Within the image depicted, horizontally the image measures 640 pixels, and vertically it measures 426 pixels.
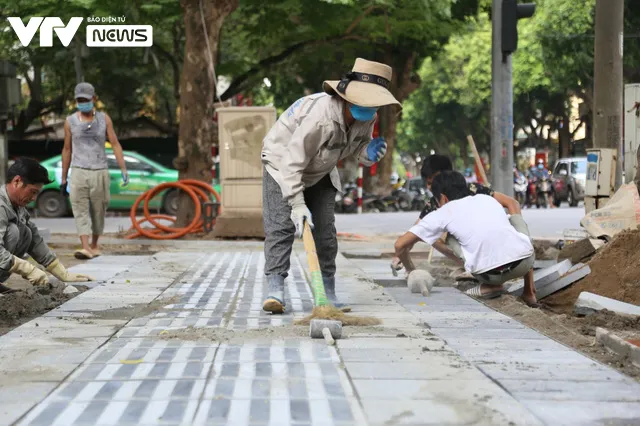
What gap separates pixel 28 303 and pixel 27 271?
243mm

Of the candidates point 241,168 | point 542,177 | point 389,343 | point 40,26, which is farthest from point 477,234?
point 542,177

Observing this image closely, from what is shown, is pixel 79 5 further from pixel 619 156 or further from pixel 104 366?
pixel 104 366

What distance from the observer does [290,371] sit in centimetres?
464

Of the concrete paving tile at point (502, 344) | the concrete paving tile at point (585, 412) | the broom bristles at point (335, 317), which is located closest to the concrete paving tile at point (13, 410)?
the concrete paving tile at point (585, 412)

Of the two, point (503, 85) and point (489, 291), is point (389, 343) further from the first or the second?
point (503, 85)

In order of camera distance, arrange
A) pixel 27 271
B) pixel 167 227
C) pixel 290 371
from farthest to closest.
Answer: pixel 167 227 → pixel 27 271 → pixel 290 371

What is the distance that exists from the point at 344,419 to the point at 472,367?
3.69 ft

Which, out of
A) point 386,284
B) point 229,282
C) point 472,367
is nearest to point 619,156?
point 386,284

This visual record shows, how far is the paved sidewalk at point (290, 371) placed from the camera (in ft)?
12.7

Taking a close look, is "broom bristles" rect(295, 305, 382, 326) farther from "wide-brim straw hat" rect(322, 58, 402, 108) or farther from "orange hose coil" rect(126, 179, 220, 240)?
"orange hose coil" rect(126, 179, 220, 240)

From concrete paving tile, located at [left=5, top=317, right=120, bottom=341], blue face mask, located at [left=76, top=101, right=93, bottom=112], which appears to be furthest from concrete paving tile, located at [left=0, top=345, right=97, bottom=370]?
Answer: blue face mask, located at [left=76, top=101, right=93, bottom=112]

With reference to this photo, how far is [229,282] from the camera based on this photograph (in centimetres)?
881

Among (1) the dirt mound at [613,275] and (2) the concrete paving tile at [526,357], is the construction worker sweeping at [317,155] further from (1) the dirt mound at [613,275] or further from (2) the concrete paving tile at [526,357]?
(1) the dirt mound at [613,275]

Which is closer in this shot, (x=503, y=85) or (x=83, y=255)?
(x=83, y=255)
